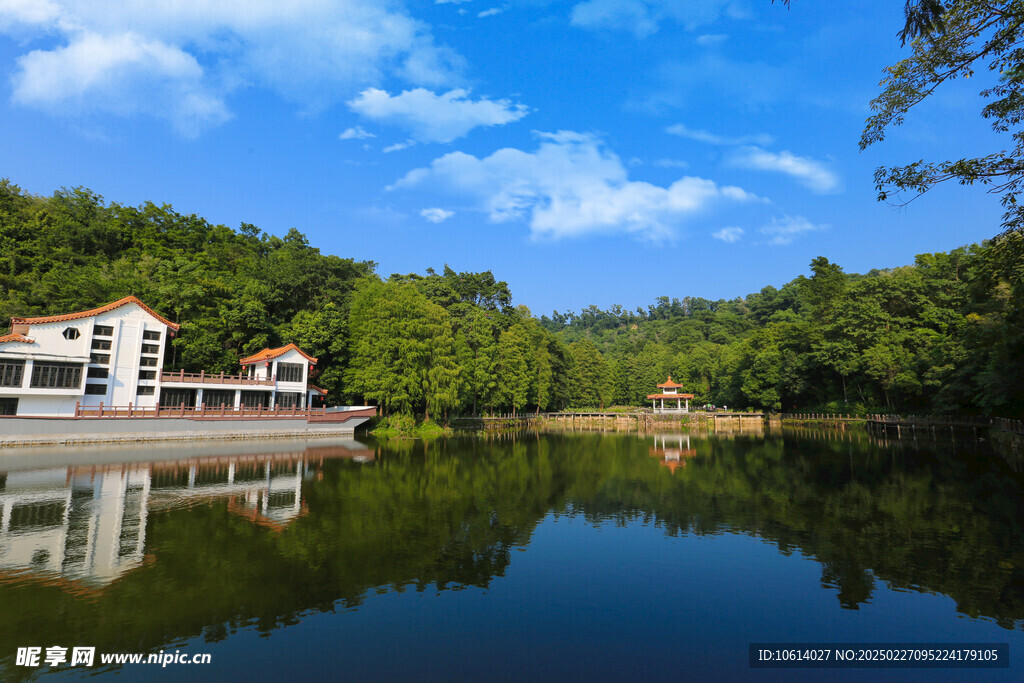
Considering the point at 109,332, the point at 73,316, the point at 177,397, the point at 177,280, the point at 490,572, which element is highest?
the point at 177,280

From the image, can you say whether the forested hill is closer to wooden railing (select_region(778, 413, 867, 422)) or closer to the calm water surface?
wooden railing (select_region(778, 413, 867, 422))

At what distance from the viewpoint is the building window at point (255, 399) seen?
119ft

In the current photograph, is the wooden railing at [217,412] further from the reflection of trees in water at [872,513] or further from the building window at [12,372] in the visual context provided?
the reflection of trees in water at [872,513]

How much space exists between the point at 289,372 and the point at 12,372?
589 inches

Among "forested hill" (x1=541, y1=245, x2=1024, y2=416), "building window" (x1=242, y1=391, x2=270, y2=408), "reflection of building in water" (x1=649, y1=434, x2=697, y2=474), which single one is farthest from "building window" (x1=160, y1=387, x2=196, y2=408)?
"forested hill" (x1=541, y1=245, x2=1024, y2=416)

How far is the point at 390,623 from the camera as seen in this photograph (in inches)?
300

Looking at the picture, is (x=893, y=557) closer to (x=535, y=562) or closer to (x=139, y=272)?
(x=535, y=562)

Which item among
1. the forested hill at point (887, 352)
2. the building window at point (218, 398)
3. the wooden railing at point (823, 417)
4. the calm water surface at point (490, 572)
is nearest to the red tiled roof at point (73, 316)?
the building window at point (218, 398)

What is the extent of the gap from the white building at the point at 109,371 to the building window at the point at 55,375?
0.13ft

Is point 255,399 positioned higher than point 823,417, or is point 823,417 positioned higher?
point 255,399

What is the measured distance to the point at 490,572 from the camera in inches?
395

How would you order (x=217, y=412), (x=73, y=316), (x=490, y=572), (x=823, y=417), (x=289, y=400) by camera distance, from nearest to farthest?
(x=490, y=572)
(x=73, y=316)
(x=217, y=412)
(x=289, y=400)
(x=823, y=417)

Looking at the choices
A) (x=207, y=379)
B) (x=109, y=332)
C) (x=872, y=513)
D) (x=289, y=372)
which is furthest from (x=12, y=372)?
(x=872, y=513)

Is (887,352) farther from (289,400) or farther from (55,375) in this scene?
(55,375)
